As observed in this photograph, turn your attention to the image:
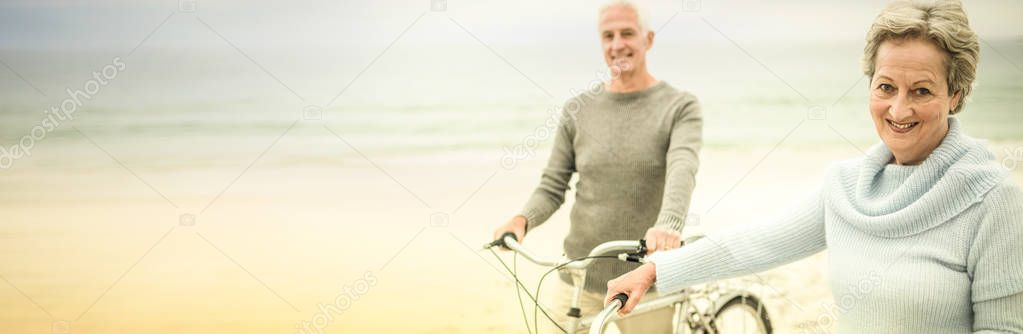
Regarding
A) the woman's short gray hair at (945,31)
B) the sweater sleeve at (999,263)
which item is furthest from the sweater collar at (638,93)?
the sweater sleeve at (999,263)

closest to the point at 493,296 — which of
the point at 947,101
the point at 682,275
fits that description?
the point at 682,275

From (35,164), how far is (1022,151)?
6.74 metres

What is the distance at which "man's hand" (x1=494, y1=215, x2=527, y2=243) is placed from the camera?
2.08 metres

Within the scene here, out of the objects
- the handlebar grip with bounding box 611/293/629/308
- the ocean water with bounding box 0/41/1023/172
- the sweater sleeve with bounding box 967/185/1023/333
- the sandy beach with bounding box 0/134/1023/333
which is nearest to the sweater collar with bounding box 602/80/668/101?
the handlebar grip with bounding box 611/293/629/308

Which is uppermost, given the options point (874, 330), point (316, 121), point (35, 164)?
point (316, 121)

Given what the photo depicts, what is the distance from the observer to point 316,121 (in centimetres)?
707

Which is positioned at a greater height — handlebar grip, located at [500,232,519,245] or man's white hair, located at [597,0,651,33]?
→ man's white hair, located at [597,0,651,33]

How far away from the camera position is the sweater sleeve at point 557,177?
7.35 feet

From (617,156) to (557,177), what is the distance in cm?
17

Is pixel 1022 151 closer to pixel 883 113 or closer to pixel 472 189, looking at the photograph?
pixel 472 189

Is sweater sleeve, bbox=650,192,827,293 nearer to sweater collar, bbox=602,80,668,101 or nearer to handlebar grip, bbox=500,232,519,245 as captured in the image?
handlebar grip, bbox=500,232,519,245

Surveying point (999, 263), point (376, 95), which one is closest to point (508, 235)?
point (999, 263)

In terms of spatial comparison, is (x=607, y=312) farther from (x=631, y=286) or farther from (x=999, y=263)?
(x=999, y=263)

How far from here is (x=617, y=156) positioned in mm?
2211
